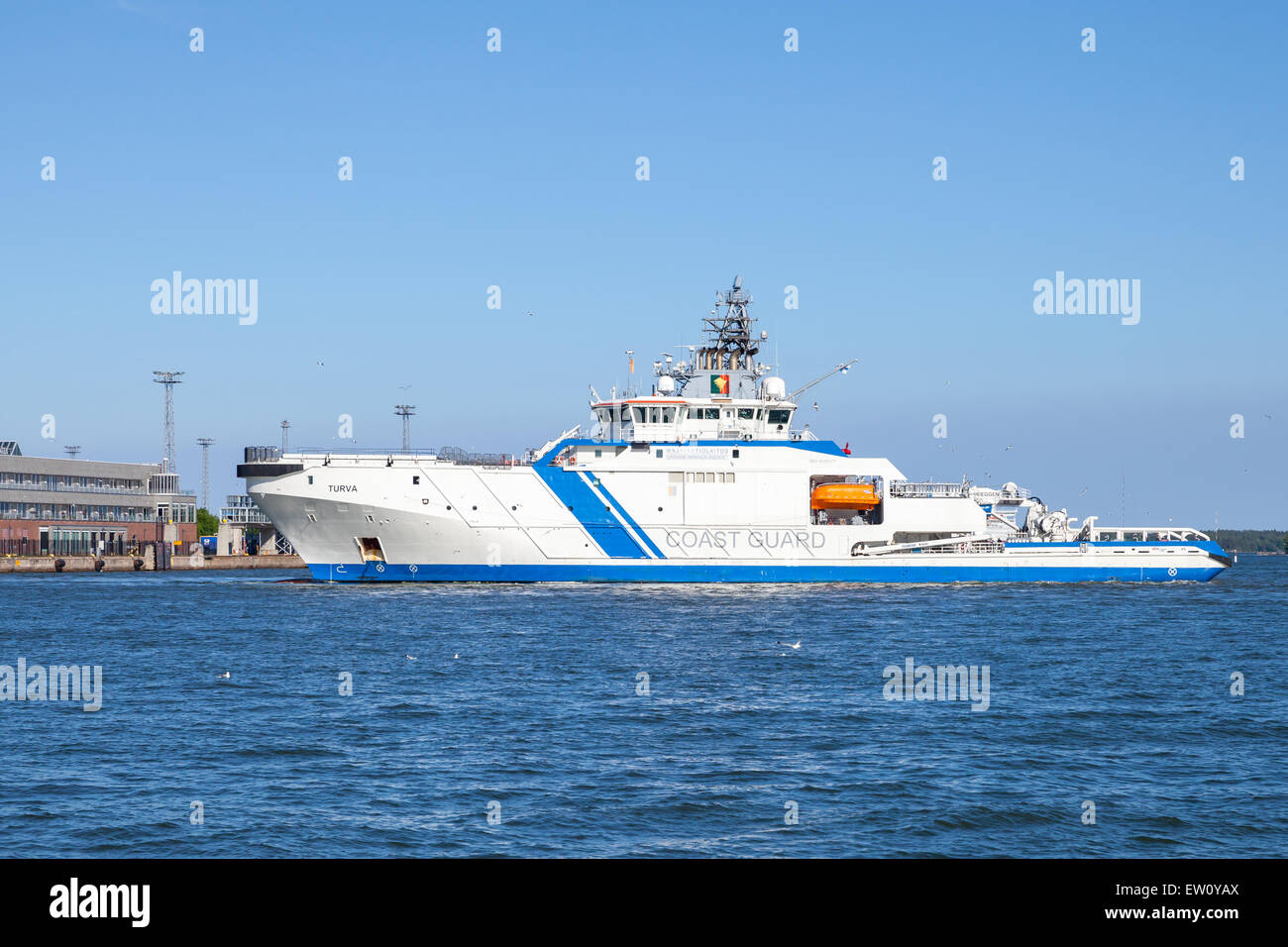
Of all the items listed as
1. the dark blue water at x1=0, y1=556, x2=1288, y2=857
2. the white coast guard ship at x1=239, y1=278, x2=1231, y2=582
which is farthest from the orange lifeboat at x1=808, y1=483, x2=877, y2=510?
the dark blue water at x1=0, y1=556, x2=1288, y2=857

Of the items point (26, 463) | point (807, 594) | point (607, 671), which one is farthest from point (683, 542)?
point (26, 463)

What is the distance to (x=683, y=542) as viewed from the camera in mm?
53719

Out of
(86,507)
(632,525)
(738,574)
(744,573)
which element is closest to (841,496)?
(744,573)

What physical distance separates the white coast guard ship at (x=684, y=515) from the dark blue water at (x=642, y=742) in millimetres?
12566

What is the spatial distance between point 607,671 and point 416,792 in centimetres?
1134

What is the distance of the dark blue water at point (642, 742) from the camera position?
46.8 feet

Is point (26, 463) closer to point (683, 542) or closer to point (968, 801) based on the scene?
point (683, 542)

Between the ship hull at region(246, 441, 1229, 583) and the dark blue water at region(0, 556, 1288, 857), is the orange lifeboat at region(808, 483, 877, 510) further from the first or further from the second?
the dark blue water at region(0, 556, 1288, 857)

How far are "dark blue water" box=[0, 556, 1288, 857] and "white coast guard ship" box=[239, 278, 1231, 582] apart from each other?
495 inches

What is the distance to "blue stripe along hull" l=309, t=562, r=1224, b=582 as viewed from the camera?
172 ft

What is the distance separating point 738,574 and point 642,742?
35231 mm

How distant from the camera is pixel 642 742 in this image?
63.8ft

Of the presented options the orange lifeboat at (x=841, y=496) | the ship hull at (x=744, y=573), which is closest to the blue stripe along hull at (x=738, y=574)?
the ship hull at (x=744, y=573)
